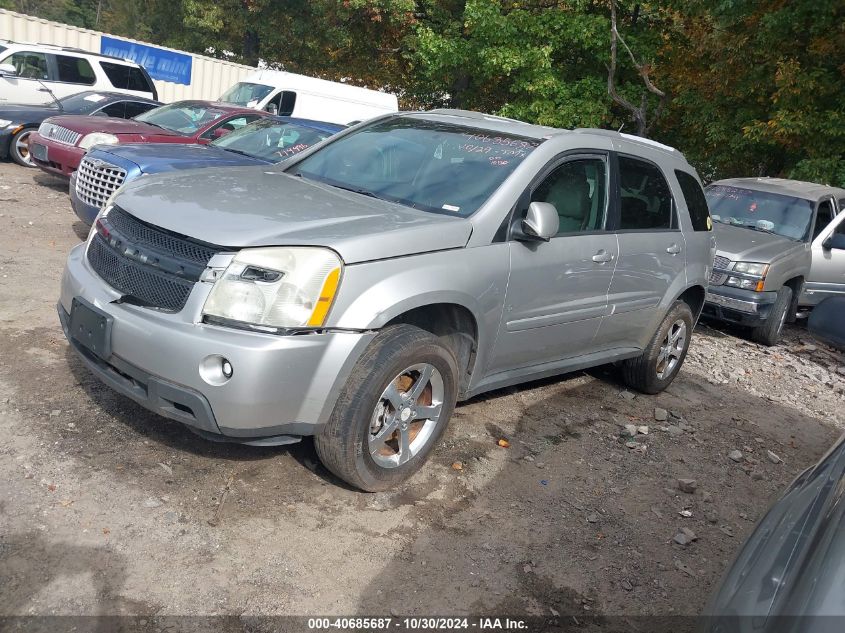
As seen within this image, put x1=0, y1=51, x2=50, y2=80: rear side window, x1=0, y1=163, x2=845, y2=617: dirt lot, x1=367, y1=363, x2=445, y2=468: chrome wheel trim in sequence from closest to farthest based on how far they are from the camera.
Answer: x1=0, y1=163, x2=845, y2=617: dirt lot, x1=367, y1=363, x2=445, y2=468: chrome wheel trim, x1=0, y1=51, x2=50, y2=80: rear side window

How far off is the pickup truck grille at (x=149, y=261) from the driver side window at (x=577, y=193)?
6.34 ft

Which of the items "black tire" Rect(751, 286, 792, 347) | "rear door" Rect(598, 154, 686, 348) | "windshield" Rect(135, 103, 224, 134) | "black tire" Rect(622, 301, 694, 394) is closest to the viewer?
"rear door" Rect(598, 154, 686, 348)

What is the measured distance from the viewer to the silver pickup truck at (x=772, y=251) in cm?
858

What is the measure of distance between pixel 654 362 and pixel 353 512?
10.1 feet

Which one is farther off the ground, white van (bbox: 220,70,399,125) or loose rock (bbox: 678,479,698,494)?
white van (bbox: 220,70,399,125)

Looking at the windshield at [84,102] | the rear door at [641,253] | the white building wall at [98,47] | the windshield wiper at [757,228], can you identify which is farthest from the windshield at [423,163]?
the white building wall at [98,47]

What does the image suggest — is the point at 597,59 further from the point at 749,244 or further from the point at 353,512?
the point at 353,512

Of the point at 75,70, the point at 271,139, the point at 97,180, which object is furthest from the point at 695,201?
the point at 75,70

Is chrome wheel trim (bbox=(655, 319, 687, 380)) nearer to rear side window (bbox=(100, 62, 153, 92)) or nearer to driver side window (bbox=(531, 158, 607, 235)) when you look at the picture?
driver side window (bbox=(531, 158, 607, 235))

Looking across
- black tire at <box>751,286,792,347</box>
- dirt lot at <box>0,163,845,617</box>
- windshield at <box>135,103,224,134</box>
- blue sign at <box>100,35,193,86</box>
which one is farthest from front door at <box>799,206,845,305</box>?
Result: blue sign at <box>100,35,193,86</box>

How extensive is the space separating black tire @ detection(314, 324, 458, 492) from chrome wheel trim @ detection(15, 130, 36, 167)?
10040 millimetres

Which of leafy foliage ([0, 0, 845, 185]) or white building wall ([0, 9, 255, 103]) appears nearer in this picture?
leafy foliage ([0, 0, 845, 185])

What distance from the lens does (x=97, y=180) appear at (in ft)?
23.7

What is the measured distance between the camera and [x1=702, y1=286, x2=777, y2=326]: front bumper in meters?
8.50
